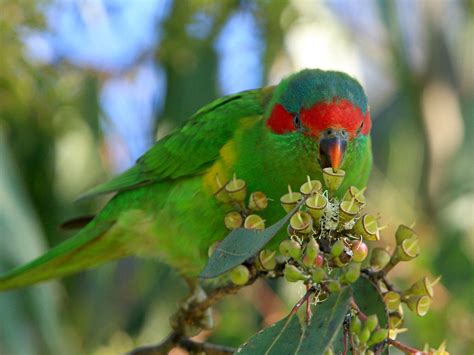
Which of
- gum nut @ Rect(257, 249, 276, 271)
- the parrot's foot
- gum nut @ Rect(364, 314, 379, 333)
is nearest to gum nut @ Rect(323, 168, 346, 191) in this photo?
gum nut @ Rect(257, 249, 276, 271)

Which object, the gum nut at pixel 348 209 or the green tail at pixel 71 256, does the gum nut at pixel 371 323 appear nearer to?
the gum nut at pixel 348 209

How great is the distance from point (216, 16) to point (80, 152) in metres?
1.28

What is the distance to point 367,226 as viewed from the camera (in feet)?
3.92

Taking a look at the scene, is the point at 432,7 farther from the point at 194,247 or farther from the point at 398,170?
the point at 194,247

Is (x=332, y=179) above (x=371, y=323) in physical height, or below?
above

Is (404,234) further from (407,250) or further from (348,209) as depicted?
(348,209)

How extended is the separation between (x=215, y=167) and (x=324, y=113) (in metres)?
0.44

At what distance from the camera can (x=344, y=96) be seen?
72.2 inches

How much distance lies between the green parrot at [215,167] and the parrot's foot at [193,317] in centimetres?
12

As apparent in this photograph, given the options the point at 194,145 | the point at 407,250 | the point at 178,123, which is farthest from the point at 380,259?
the point at 178,123

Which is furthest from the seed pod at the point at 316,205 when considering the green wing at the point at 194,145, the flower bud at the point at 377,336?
the green wing at the point at 194,145

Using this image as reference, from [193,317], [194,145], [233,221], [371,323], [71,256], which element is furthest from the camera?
[71,256]

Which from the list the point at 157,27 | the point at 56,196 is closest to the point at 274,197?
the point at 157,27

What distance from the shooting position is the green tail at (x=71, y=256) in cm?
237
